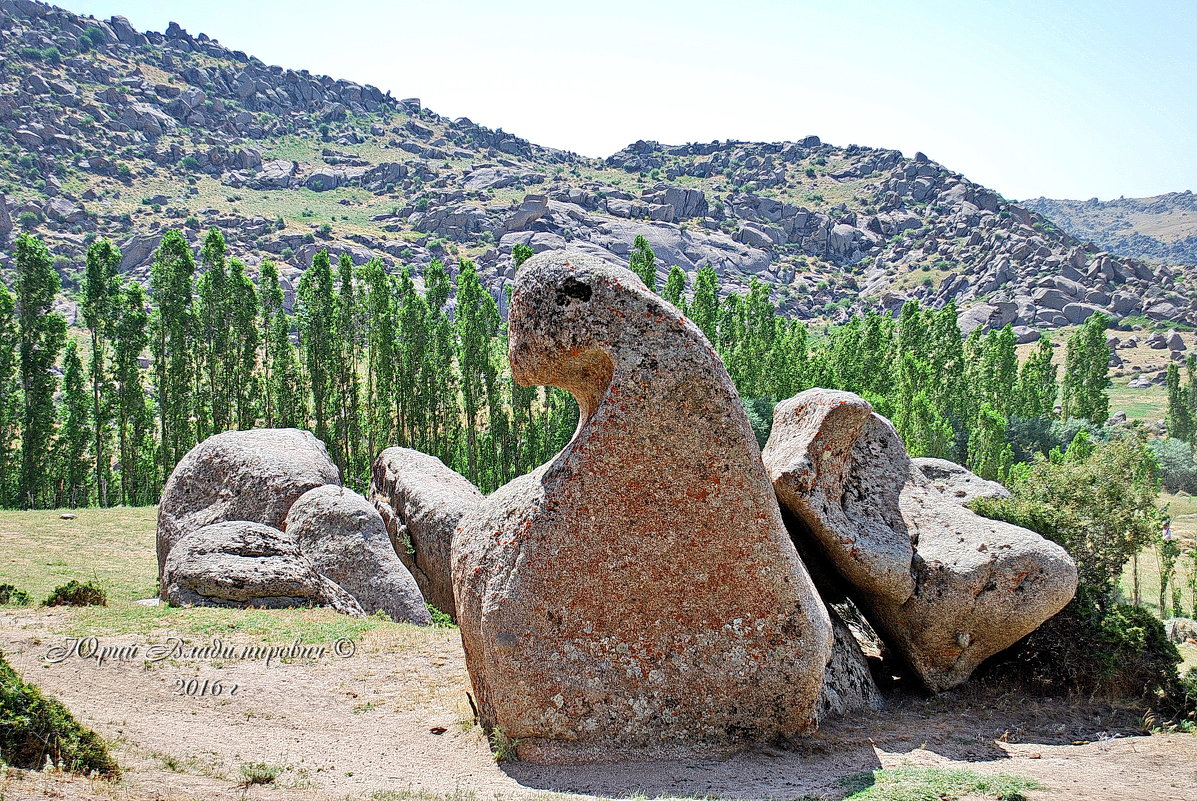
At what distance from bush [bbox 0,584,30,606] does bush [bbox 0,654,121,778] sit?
7876mm

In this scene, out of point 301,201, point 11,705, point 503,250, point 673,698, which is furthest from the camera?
point 301,201

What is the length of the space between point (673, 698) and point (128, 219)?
440ft

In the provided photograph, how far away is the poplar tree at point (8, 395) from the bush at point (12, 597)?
3107 cm

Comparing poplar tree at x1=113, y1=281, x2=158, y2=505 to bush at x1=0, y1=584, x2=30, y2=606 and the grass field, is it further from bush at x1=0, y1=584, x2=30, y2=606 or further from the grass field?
bush at x1=0, y1=584, x2=30, y2=606

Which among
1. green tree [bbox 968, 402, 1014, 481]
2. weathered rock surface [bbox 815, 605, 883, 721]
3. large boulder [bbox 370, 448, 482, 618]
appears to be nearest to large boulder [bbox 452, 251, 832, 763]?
weathered rock surface [bbox 815, 605, 883, 721]

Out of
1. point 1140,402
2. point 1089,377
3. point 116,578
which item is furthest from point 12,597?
point 1140,402

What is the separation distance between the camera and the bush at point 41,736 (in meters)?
6.41

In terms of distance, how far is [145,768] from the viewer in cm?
712

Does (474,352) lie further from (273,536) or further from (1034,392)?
(1034,392)

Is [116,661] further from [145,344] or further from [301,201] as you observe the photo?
[301,201]

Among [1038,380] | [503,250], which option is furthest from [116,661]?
[503,250]

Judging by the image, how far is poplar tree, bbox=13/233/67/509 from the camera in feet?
125

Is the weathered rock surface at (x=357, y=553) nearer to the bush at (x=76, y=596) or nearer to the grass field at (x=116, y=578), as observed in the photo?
the grass field at (x=116, y=578)

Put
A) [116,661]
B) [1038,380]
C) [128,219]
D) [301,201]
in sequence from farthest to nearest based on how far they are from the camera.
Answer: [301,201] → [128,219] → [1038,380] → [116,661]
